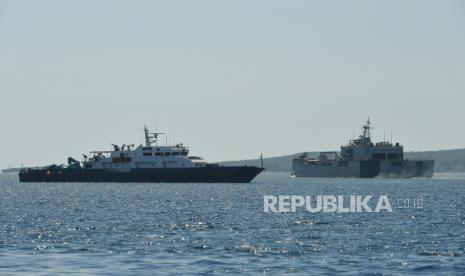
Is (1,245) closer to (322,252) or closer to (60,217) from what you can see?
(322,252)

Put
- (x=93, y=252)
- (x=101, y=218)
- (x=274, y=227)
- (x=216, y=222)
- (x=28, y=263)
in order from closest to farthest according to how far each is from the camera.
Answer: (x=28, y=263) < (x=93, y=252) < (x=274, y=227) < (x=216, y=222) < (x=101, y=218)

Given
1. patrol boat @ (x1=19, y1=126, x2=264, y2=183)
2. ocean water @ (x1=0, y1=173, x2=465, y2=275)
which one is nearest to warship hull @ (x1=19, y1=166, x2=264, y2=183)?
patrol boat @ (x1=19, y1=126, x2=264, y2=183)

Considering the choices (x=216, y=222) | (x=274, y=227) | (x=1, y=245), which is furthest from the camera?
(x=216, y=222)

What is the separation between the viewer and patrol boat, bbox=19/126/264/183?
174 m

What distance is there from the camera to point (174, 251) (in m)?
48.1

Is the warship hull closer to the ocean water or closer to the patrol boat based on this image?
the patrol boat

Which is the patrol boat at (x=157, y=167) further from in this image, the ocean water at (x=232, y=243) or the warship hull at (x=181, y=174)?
the ocean water at (x=232, y=243)

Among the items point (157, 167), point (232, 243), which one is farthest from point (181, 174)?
point (232, 243)

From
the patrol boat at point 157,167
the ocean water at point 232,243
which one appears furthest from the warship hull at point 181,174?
the ocean water at point 232,243

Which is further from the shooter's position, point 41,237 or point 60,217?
point 60,217

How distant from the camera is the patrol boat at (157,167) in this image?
174 meters

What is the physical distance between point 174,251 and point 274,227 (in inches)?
722

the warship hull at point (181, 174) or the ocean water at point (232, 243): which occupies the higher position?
the warship hull at point (181, 174)

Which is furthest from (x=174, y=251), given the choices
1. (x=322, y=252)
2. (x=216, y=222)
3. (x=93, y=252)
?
(x=216, y=222)
